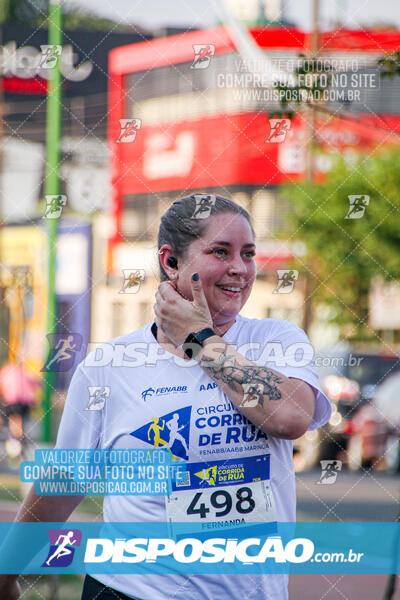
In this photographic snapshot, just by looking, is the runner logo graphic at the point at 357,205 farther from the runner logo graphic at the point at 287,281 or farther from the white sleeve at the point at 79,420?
the white sleeve at the point at 79,420

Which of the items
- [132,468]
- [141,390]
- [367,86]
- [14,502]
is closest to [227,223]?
[141,390]

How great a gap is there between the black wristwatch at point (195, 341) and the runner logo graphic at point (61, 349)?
1.63 meters

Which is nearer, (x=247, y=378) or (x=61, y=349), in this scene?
(x=247, y=378)

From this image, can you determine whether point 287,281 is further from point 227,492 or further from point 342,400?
point 342,400

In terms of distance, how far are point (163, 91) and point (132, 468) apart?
2335cm

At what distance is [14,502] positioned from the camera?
29.4ft

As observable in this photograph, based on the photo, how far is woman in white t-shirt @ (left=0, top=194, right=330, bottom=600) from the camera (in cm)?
218

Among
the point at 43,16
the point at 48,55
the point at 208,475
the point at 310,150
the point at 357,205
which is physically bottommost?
the point at 208,475

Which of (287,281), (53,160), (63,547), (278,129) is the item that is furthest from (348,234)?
(63,547)

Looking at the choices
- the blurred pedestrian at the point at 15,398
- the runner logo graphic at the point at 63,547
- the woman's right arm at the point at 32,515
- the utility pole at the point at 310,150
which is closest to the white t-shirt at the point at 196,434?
the woman's right arm at the point at 32,515

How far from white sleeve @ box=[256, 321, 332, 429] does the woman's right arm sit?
716mm

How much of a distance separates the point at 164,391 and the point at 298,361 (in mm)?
343

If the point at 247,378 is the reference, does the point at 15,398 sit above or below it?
below

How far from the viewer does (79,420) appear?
238cm
